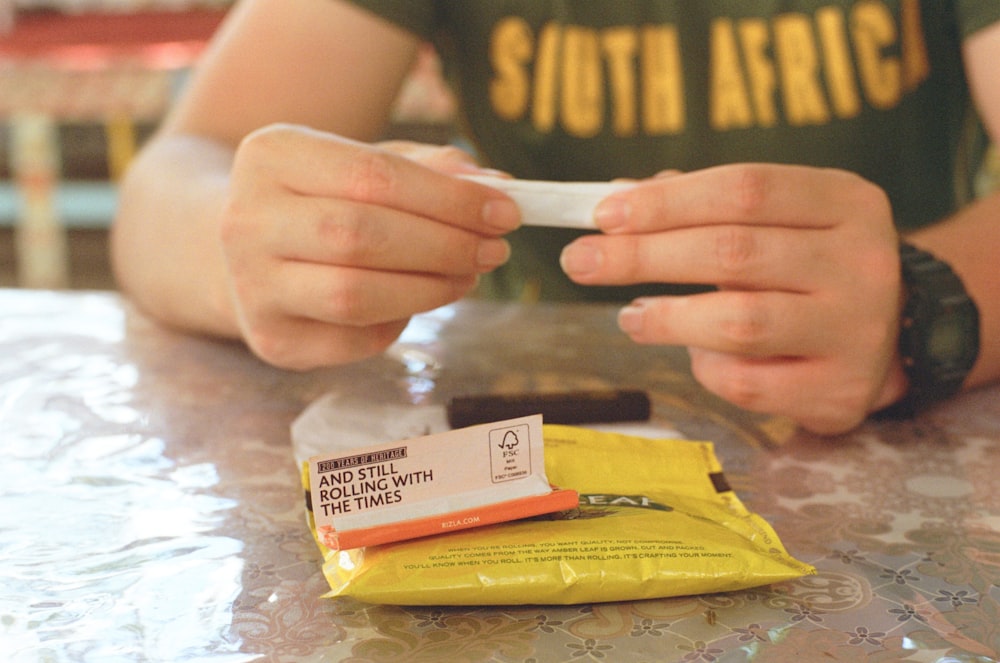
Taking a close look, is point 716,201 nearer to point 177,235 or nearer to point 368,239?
point 368,239

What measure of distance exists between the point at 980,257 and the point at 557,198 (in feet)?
1.19

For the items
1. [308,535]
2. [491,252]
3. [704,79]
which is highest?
[704,79]

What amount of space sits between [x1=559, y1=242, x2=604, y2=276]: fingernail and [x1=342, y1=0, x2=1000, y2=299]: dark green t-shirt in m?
0.50

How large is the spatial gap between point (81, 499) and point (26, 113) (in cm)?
278

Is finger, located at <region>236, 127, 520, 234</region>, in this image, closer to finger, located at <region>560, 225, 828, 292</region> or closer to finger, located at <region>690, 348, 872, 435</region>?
finger, located at <region>560, 225, 828, 292</region>

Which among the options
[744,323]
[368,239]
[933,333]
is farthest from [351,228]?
[933,333]

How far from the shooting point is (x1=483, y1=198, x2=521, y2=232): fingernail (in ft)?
1.85

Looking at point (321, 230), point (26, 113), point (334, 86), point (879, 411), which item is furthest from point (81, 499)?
point (26, 113)

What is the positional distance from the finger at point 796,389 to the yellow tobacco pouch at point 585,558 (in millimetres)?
148

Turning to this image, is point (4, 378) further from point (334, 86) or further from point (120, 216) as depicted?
point (334, 86)

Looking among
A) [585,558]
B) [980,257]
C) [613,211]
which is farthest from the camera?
[980,257]

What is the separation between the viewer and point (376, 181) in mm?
556

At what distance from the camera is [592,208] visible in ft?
1.82

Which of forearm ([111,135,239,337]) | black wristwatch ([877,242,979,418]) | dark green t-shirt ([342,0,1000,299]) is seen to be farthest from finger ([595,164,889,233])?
dark green t-shirt ([342,0,1000,299])
